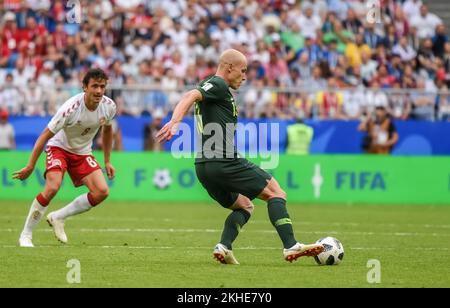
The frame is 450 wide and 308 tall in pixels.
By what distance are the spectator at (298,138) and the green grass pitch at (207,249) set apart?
132 inches

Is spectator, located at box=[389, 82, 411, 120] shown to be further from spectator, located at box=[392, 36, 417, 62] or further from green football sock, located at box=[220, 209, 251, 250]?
green football sock, located at box=[220, 209, 251, 250]

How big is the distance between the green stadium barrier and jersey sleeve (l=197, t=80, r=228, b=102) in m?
13.2

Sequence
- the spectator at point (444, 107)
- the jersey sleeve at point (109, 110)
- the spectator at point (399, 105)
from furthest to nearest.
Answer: the spectator at point (444, 107) → the spectator at point (399, 105) → the jersey sleeve at point (109, 110)

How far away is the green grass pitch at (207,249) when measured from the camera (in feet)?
35.2

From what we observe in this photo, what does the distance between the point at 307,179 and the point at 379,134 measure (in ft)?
8.10

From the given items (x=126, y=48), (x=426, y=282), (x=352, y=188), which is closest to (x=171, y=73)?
(x=126, y=48)

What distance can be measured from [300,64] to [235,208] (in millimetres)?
16848

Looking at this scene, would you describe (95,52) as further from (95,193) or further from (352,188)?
(95,193)

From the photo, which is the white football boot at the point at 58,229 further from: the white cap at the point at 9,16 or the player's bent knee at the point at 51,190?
the white cap at the point at 9,16

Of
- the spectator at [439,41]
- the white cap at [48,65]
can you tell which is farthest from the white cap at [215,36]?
the spectator at [439,41]

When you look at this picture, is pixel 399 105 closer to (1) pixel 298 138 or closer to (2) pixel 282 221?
(1) pixel 298 138

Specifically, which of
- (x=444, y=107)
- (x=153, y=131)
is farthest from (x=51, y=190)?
(x=444, y=107)

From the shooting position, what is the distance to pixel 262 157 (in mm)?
25531

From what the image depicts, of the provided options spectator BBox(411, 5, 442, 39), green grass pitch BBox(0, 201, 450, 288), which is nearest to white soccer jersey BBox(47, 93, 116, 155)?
green grass pitch BBox(0, 201, 450, 288)
